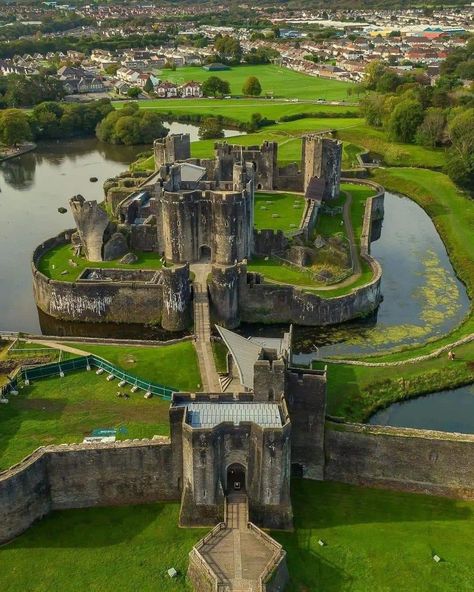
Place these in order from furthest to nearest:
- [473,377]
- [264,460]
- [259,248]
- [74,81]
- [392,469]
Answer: [74,81]
[259,248]
[473,377]
[392,469]
[264,460]

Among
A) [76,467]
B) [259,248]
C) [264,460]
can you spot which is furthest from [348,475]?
[259,248]

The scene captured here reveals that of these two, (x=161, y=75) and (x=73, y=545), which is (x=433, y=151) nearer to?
(x=73, y=545)

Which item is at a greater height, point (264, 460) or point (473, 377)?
point (264, 460)

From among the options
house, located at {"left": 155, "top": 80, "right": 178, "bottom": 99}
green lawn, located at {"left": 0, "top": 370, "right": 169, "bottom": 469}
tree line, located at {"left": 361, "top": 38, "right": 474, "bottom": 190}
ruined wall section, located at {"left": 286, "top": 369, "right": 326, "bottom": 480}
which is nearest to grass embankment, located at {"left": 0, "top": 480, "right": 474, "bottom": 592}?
ruined wall section, located at {"left": 286, "top": 369, "right": 326, "bottom": 480}

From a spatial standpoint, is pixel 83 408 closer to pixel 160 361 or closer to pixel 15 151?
pixel 160 361

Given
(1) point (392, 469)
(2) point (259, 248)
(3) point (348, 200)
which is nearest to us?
(1) point (392, 469)

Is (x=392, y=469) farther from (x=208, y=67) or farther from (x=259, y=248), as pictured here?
(x=208, y=67)

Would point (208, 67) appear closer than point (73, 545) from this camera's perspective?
No
